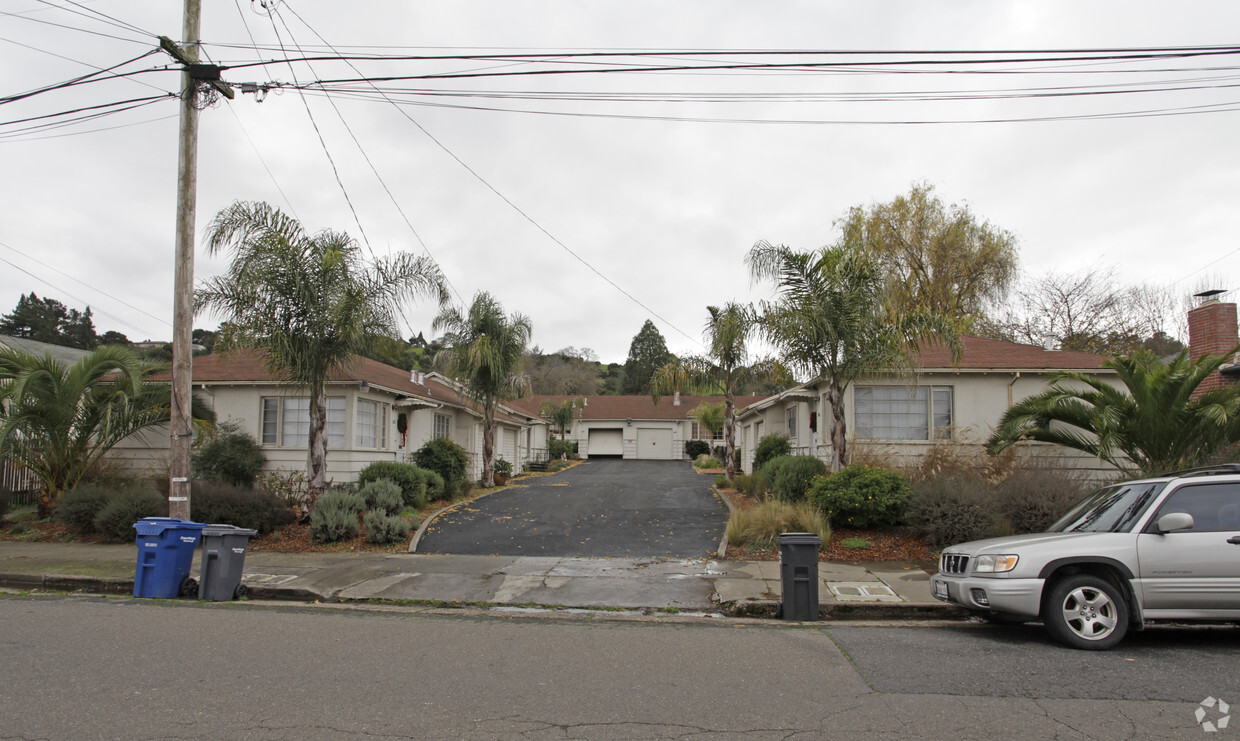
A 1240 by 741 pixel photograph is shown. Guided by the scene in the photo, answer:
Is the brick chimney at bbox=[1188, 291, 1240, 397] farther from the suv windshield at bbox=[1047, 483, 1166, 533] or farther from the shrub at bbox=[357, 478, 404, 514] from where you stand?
the shrub at bbox=[357, 478, 404, 514]

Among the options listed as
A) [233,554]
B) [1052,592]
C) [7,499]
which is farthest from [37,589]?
[1052,592]

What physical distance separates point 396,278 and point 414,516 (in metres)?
5.09

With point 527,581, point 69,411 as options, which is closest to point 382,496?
point 527,581

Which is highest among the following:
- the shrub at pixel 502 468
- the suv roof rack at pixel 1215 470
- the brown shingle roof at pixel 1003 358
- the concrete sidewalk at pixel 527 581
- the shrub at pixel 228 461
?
the brown shingle roof at pixel 1003 358

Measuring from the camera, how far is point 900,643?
726 cm

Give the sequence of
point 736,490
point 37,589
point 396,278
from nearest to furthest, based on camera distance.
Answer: point 37,589
point 396,278
point 736,490

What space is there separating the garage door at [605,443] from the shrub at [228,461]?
33.2m

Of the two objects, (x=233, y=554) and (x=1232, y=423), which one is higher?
(x=1232, y=423)

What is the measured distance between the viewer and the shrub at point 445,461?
63.8 feet

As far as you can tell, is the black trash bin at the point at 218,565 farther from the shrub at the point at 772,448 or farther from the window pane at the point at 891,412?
the shrub at the point at 772,448

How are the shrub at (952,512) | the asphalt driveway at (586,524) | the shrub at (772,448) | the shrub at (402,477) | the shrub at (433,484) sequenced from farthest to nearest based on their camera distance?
the shrub at (772,448) → the shrub at (433,484) → the shrub at (402,477) → the asphalt driveway at (586,524) → the shrub at (952,512)

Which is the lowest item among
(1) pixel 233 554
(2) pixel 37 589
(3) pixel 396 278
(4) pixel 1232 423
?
(2) pixel 37 589

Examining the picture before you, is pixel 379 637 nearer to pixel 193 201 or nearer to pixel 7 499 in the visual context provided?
pixel 193 201

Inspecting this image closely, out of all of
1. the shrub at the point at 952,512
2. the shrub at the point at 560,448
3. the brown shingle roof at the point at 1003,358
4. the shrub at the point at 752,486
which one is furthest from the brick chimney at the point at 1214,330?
the shrub at the point at 560,448
